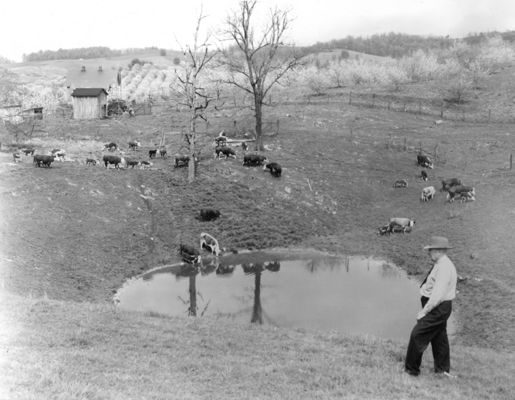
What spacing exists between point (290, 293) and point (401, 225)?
10991 millimetres

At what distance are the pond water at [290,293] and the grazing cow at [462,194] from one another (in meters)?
10.4

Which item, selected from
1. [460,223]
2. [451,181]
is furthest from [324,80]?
[460,223]

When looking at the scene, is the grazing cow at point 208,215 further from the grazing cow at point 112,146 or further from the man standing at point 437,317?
the man standing at point 437,317

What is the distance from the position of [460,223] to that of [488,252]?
4.82 meters

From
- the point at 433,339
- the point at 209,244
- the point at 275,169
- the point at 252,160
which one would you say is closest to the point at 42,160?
the point at 209,244

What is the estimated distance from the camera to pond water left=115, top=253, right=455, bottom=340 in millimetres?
19656

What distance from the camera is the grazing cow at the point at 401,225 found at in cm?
3072

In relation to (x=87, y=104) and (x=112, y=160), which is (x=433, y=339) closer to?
(x=112, y=160)

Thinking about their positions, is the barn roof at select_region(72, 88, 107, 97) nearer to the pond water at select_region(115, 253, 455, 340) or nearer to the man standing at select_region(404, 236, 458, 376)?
the pond water at select_region(115, 253, 455, 340)

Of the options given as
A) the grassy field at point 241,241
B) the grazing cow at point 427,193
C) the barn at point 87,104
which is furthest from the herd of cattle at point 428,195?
the barn at point 87,104

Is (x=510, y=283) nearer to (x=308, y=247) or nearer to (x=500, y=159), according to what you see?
(x=308, y=247)

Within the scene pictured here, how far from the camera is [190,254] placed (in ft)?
88.6

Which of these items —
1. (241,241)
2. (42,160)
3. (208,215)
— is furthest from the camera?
(42,160)

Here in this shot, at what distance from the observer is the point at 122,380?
30.0ft
